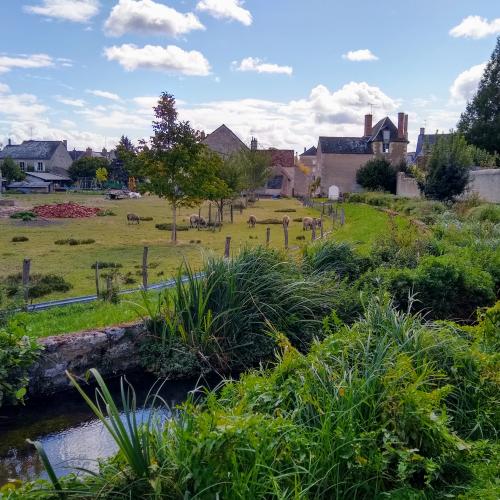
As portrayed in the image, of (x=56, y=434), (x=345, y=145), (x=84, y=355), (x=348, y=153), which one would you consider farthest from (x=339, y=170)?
(x=56, y=434)

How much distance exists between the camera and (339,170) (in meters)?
67.4

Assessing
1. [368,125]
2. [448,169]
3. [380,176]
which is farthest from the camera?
[368,125]

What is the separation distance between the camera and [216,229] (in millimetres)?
34344

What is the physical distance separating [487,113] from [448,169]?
2468 centimetres

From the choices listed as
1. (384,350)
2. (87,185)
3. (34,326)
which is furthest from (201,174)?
(87,185)

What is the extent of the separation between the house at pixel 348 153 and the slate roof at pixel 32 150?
156 ft

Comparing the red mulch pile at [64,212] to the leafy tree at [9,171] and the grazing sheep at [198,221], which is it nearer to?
the grazing sheep at [198,221]

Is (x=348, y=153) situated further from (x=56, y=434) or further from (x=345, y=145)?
(x=56, y=434)

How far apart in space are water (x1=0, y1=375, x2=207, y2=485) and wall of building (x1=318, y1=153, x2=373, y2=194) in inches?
2402

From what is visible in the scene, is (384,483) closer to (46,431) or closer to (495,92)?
(46,431)

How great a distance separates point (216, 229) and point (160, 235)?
16.2ft

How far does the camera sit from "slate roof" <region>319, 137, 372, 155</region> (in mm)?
67000

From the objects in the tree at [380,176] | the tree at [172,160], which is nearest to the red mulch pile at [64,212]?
the tree at [172,160]

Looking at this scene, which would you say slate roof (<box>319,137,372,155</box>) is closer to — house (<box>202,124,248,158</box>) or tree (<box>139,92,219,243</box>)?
house (<box>202,124,248,158</box>)
